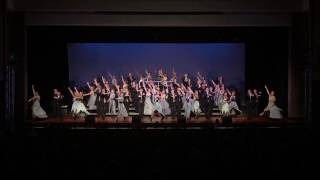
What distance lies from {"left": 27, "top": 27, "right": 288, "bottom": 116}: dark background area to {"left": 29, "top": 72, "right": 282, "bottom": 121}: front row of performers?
97 centimetres

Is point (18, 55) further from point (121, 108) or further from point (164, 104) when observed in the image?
point (164, 104)

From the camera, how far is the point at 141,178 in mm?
4102

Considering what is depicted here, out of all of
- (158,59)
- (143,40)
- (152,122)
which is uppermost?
(143,40)

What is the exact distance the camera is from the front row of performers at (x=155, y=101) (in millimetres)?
13930

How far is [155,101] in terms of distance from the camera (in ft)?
45.8

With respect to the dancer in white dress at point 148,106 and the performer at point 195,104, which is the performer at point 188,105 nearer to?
the performer at point 195,104

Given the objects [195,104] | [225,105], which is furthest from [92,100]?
[225,105]

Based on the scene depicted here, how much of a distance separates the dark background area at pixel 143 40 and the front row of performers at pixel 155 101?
0.97 metres

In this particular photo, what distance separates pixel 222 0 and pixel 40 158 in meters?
10.3

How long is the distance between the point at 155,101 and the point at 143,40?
2.41m

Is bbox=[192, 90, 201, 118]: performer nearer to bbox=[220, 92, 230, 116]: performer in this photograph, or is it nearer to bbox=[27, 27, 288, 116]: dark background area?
bbox=[220, 92, 230, 116]: performer

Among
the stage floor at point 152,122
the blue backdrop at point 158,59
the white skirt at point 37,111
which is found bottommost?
the stage floor at point 152,122

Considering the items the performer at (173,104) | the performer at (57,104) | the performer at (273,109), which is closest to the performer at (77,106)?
the performer at (57,104)

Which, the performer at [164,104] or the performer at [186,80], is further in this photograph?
the performer at [186,80]
